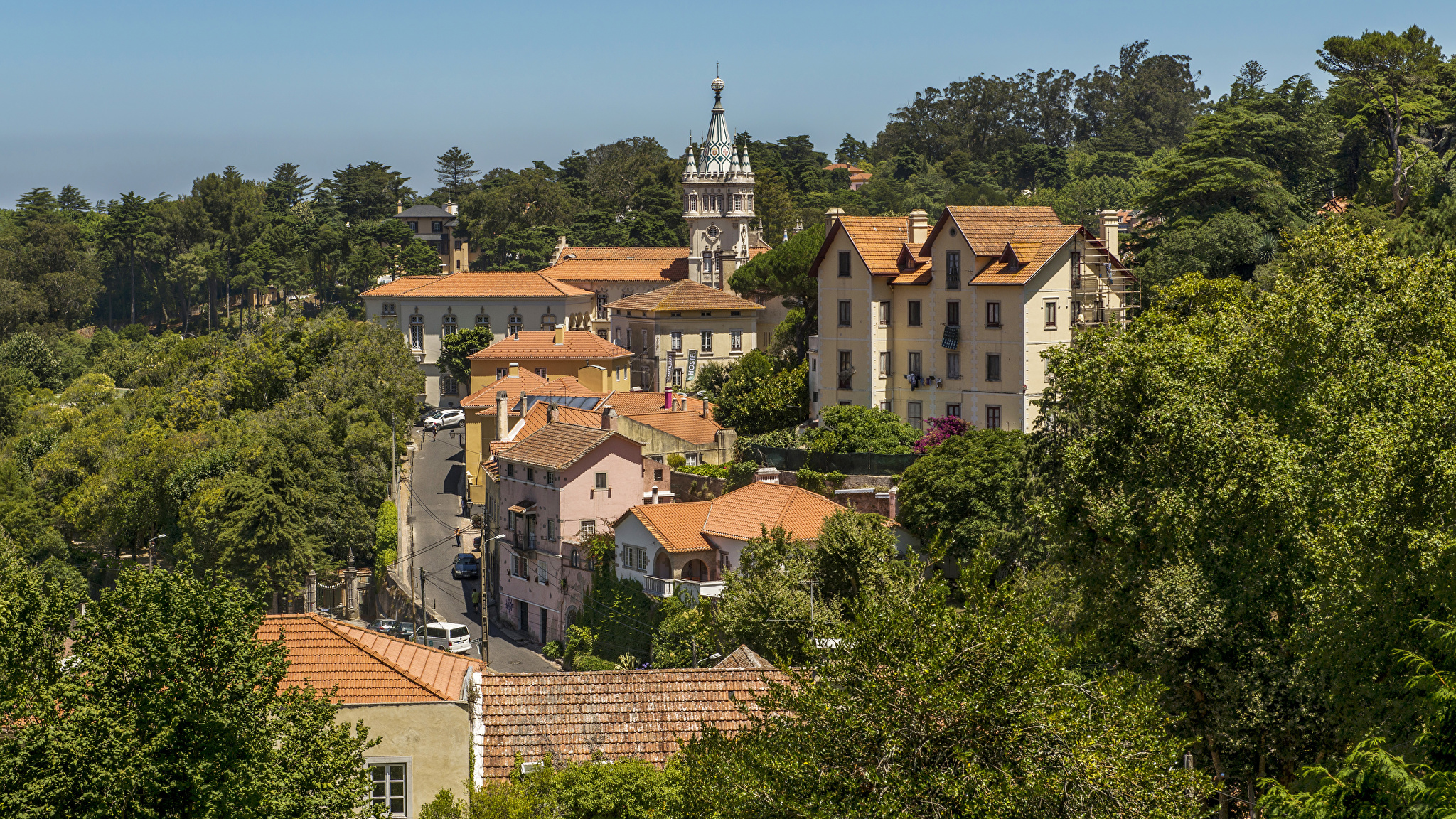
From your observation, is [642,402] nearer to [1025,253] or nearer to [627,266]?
[1025,253]

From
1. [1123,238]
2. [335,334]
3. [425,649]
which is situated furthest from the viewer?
[335,334]

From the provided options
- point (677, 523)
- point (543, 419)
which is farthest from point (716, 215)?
point (677, 523)

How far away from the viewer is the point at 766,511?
48.5 m

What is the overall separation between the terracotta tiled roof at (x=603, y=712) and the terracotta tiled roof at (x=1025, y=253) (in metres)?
29.8

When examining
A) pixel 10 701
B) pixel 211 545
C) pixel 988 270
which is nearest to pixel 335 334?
pixel 211 545

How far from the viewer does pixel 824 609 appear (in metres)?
36.4

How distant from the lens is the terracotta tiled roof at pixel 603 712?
25438mm

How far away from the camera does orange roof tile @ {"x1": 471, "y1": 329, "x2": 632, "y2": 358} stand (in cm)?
8938

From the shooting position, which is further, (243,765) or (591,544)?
(591,544)

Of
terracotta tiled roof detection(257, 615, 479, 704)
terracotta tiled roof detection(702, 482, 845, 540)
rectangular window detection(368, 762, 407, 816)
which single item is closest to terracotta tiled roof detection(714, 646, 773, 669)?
terracotta tiled roof detection(257, 615, 479, 704)

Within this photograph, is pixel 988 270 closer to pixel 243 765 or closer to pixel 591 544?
pixel 591 544

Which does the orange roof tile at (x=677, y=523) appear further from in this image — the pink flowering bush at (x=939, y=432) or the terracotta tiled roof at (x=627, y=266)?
the terracotta tiled roof at (x=627, y=266)

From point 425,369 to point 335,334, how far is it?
105 ft

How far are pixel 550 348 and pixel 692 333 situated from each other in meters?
9.12
